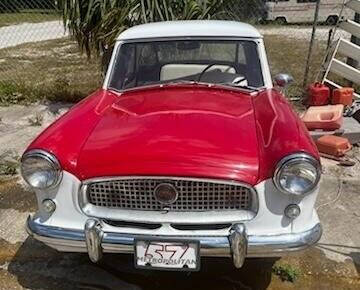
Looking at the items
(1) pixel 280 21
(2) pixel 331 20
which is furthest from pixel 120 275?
(1) pixel 280 21

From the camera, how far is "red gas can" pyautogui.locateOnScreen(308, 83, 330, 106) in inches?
241

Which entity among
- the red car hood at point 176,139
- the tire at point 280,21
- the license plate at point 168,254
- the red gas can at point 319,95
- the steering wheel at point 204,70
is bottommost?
the tire at point 280,21

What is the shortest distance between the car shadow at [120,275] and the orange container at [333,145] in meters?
2.07

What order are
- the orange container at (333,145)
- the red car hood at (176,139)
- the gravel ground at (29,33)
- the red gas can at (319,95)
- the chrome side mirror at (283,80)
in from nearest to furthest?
the red car hood at (176,139)
the chrome side mirror at (283,80)
the orange container at (333,145)
the red gas can at (319,95)
the gravel ground at (29,33)

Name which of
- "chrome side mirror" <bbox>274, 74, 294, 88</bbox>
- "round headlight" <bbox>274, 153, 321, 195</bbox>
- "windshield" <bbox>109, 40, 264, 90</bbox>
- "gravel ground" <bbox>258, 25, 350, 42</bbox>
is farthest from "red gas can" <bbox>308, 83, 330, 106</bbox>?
"gravel ground" <bbox>258, 25, 350, 42</bbox>

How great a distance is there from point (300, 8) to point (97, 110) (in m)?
14.7

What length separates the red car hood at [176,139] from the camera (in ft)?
8.20

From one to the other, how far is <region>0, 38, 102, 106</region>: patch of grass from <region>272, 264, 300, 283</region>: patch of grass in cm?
468

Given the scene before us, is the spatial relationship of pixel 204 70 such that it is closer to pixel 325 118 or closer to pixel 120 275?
pixel 120 275

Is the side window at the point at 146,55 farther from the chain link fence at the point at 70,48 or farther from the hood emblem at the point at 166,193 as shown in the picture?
the chain link fence at the point at 70,48

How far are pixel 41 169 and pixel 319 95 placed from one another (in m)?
4.34

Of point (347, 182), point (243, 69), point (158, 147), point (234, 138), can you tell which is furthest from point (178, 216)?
point (347, 182)

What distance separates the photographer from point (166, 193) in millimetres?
2551

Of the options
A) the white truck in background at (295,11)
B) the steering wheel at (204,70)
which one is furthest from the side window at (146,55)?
the white truck in background at (295,11)
